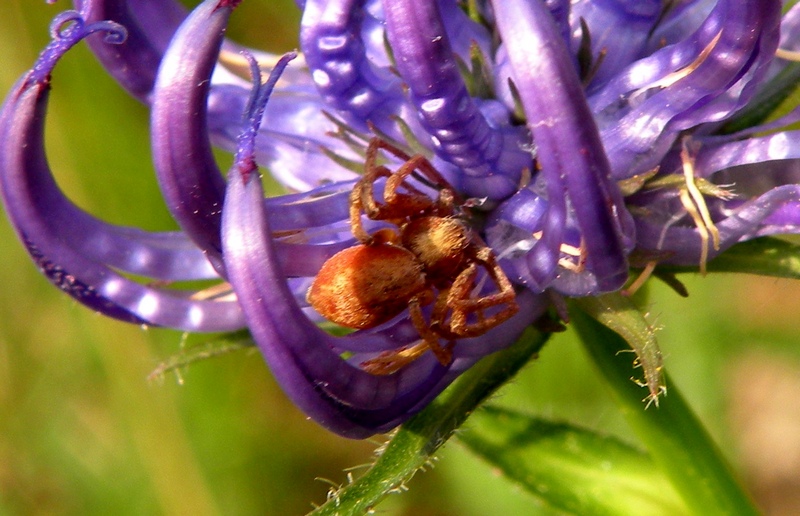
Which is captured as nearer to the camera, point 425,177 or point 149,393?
point 425,177

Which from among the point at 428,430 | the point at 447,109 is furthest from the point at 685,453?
the point at 447,109

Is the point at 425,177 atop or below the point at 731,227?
atop

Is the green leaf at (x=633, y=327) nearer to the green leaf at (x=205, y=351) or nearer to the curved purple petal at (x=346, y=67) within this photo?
the curved purple petal at (x=346, y=67)

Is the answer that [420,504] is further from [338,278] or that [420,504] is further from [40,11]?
[40,11]

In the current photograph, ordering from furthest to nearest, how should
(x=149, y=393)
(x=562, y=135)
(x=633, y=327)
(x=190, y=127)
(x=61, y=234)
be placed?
1. (x=149, y=393)
2. (x=61, y=234)
3. (x=633, y=327)
4. (x=190, y=127)
5. (x=562, y=135)

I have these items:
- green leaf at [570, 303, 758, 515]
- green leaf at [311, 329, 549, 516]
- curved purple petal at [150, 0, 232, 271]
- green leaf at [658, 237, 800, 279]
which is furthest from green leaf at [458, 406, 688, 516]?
curved purple petal at [150, 0, 232, 271]

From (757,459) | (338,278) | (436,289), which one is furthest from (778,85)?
(757,459)

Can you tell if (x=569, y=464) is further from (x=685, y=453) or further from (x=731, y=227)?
(x=731, y=227)

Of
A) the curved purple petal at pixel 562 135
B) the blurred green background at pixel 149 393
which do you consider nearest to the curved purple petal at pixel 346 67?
the curved purple petal at pixel 562 135
